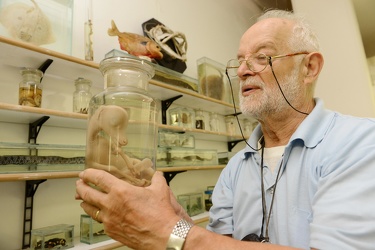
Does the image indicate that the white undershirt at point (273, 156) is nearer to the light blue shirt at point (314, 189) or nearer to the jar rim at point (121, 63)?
the light blue shirt at point (314, 189)

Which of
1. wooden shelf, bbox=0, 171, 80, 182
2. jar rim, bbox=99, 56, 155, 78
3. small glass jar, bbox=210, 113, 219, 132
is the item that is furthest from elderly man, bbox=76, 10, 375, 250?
small glass jar, bbox=210, 113, 219, 132

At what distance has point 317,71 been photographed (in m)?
1.10

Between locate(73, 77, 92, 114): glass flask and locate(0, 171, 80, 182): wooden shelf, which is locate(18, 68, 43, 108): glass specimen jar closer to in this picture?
locate(73, 77, 92, 114): glass flask

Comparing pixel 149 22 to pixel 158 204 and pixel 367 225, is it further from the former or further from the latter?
pixel 367 225

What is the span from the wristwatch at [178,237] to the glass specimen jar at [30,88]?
0.96m

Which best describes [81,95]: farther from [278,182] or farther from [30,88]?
[278,182]

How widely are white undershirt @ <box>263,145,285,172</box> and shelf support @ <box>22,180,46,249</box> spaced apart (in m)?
1.04

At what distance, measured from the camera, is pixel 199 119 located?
212 cm

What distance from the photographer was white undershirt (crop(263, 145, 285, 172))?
972 mm

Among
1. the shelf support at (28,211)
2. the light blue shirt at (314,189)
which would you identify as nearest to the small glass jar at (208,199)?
the light blue shirt at (314,189)

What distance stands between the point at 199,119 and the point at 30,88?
1.27 meters

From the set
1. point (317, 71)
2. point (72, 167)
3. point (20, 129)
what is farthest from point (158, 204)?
point (20, 129)

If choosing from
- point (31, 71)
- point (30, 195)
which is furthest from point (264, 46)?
point (30, 195)

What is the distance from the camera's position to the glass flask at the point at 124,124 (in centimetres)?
54
